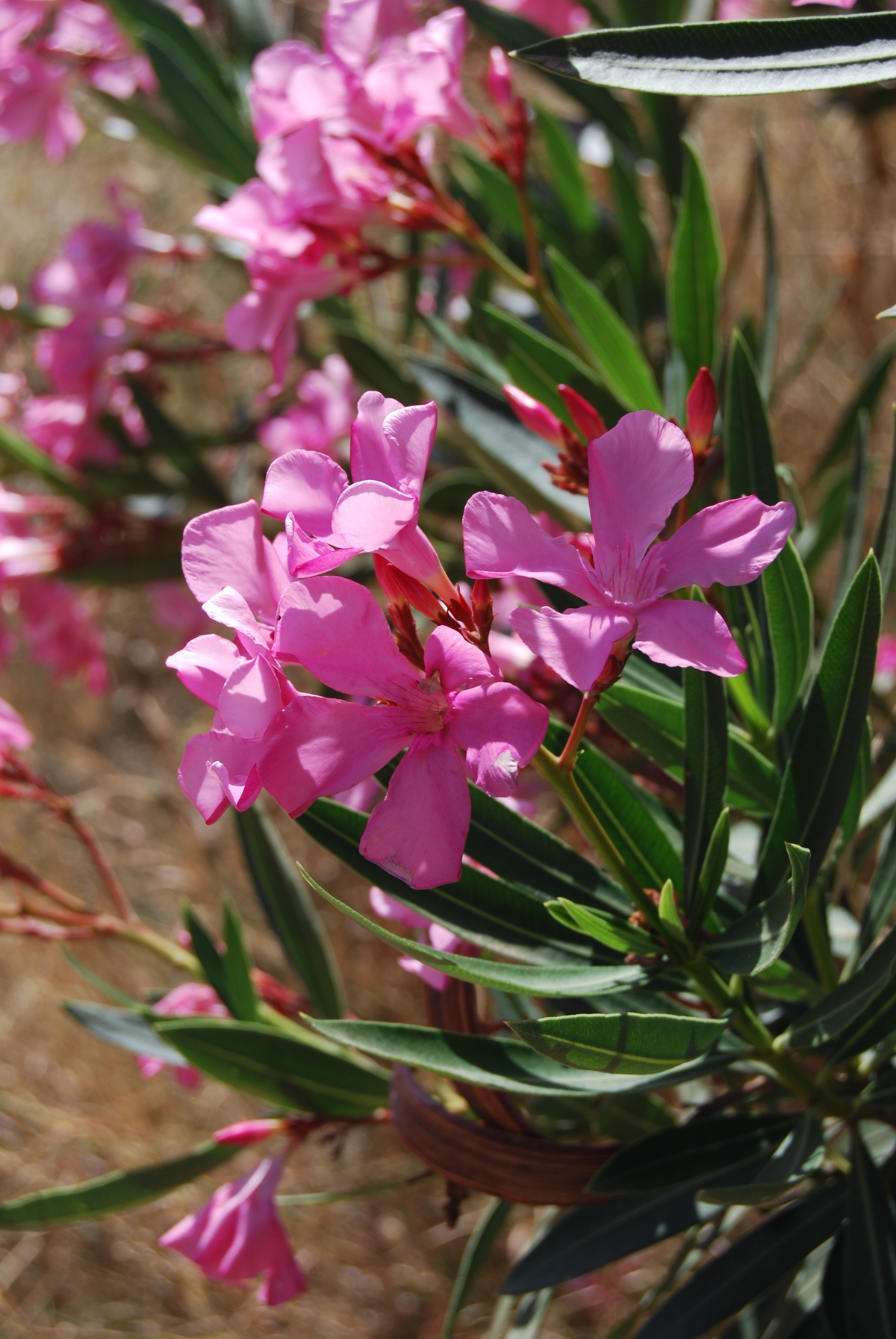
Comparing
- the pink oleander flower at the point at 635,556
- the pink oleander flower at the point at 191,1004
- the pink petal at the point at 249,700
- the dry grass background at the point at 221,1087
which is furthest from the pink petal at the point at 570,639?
the dry grass background at the point at 221,1087

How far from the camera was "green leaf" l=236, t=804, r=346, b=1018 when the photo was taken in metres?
0.97

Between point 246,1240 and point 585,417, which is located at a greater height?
point 585,417

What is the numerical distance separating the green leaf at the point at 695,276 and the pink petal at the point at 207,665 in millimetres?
596

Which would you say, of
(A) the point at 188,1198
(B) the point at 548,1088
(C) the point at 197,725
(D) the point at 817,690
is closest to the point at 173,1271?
(A) the point at 188,1198

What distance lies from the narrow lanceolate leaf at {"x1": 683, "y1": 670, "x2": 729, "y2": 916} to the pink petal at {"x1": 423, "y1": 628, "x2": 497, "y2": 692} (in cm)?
18

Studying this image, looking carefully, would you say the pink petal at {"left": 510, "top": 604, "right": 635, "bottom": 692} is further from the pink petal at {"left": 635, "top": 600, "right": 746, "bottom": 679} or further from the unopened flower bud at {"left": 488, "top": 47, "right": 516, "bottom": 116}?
the unopened flower bud at {"left": 488, "top": 47, "right": 516, "bottom": 116}

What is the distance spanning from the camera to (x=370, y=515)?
16.3 inches

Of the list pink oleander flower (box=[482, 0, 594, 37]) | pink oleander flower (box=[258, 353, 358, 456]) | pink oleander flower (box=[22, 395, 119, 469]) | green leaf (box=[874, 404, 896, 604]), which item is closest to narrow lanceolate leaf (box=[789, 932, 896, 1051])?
green leaf (box=[874, 404, 896, 604])

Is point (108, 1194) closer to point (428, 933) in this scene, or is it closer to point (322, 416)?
point (428, 933)

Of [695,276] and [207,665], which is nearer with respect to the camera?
[207,665]

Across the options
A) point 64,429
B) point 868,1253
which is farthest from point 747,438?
point 64,429

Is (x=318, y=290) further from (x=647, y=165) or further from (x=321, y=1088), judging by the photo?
(x=647, y=165)

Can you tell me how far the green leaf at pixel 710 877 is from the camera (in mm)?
559

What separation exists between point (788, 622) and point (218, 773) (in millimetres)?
406
